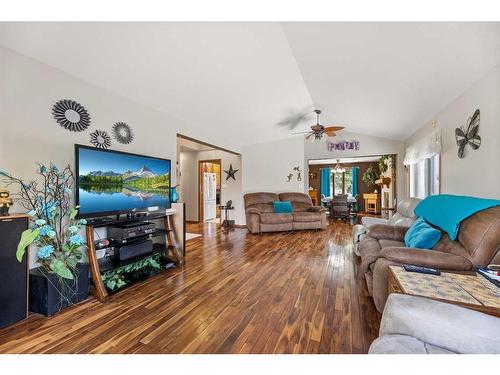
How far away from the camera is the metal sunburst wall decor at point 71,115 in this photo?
7.46 feet

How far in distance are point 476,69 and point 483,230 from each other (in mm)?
1652

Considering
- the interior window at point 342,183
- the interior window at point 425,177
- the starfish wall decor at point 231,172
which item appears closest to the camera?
the interior window at point 425,177

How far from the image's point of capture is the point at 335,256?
364cm

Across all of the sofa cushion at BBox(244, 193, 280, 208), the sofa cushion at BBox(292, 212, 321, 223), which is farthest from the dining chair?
the sofa cushion at BBox(244, 193, 280, 208)

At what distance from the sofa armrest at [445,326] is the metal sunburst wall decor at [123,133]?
3131mm

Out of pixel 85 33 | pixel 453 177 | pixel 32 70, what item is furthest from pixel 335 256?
pixel 32 70

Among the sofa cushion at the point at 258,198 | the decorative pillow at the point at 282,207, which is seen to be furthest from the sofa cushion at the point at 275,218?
the sofa cushion at the point at 258,198

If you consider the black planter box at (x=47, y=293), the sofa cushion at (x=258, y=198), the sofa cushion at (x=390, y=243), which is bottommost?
the black planter box at (x=47, y=293)

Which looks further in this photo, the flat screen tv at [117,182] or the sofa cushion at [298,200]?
the sofa cushion at [298,200]

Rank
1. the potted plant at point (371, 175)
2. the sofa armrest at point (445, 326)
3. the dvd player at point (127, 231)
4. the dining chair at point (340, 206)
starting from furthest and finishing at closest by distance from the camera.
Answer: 1. the potted plant at point (371, 175)
2. the dining chair at point (340, 206)
3. the dvd player at point (127, 231)
4. the sofa armrest at point (445, 326)

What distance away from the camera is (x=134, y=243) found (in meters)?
2.67

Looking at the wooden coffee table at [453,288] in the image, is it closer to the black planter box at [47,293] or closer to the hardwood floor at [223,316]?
the hardwood floor at [223,316]

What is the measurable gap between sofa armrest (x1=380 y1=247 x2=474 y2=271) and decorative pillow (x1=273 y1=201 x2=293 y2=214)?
3.95 meters

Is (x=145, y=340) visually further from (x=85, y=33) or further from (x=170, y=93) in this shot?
(x=170, y=93)
